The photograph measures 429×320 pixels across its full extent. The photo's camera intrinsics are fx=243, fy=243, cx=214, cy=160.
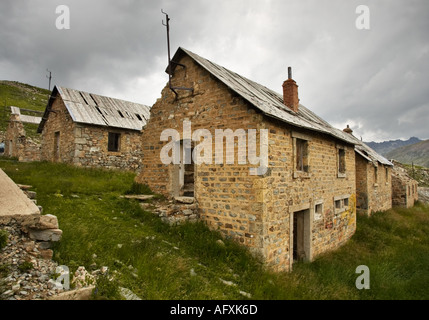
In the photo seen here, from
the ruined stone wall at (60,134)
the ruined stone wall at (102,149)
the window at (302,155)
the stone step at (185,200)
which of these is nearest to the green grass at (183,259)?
the stone step at (185,200)

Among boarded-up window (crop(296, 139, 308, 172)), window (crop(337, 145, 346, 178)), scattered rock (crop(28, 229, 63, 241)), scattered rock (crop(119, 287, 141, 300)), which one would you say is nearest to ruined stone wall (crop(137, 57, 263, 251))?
boarded-up window (crop(296, 139, 308, 172))

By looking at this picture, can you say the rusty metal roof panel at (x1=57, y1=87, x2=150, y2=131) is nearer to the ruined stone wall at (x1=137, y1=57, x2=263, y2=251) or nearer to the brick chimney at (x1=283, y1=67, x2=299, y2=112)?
the ruined stone wall at (x1=137, y1=57, x2=263, y2=251)

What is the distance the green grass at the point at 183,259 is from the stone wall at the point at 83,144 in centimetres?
460

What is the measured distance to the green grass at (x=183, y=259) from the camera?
4.27m

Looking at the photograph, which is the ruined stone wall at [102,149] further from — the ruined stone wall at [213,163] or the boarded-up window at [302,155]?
the boarded-up window at [302,155]

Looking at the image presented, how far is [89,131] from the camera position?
14500 millimetres

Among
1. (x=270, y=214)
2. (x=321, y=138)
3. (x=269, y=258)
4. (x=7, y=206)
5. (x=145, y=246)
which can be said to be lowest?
(x=269, y=258)

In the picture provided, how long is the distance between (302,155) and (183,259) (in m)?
5.16

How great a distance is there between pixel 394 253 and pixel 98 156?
50.7 ft

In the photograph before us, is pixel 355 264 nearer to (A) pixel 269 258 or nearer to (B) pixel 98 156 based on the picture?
(A) pixel 269 258

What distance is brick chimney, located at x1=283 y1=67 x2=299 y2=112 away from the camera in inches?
377

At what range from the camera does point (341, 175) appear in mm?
10336

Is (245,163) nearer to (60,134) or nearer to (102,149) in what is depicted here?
(102,149)

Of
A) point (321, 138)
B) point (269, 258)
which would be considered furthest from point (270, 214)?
point (321, 138)
